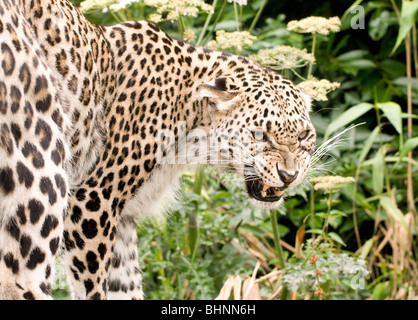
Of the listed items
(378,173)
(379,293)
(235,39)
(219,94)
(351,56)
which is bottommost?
(379,293)

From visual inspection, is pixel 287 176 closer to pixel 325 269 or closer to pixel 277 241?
pixel 325 269

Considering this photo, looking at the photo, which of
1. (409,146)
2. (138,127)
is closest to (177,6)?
(138,127)

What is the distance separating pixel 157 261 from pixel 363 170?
306cm

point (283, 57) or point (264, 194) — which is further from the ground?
point (283, 57)

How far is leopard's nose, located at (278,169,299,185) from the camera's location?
5.11 meters

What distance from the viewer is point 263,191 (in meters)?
5.34

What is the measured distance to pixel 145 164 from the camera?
5039 millimetres

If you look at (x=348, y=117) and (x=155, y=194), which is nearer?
(x=155, y=194)

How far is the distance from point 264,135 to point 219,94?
0.41 metres

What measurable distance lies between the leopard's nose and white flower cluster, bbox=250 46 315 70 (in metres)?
1.00

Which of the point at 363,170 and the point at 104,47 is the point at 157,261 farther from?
the point at 363,170

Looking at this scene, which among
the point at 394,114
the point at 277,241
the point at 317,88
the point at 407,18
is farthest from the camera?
the point at 407,18

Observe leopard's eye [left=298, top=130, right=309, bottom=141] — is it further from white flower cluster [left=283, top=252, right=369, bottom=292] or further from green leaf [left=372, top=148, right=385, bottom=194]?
green leaf [left=372, top=148, right=385, bottom=194]
